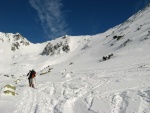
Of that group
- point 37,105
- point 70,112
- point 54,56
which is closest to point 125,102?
point 70,112

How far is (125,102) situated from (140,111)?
4.83 feet

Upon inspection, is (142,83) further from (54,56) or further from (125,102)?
(54,56)

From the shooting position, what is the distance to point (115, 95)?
12.3 metres

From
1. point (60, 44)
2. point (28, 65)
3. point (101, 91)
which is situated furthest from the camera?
point (60, 44)

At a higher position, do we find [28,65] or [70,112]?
[28,65]

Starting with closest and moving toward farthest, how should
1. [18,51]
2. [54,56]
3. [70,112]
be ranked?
[70,112]
[54,56]
[18,51]

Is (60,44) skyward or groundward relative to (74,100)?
skyward

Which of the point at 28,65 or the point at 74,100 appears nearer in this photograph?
the point at 74,100

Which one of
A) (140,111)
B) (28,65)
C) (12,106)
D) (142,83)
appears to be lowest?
(140,111)

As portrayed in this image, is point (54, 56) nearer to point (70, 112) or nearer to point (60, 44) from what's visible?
point (60, 44)

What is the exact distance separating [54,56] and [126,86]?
72530mm

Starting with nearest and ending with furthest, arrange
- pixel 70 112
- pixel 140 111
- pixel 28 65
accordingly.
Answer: pixel 140 111 < pixel 70 112 < pixel 28 65

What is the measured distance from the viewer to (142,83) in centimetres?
1438

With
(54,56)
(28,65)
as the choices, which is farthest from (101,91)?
(54,56)
